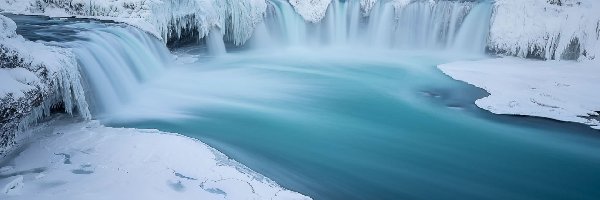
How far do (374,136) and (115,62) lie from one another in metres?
3.85

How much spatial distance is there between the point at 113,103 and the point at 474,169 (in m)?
4.51

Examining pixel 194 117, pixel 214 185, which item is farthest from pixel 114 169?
pixel 194 117

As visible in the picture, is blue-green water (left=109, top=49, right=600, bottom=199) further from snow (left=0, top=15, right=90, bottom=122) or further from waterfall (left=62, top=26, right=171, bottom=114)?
snow (left=0, top=15, right=90, bottom=122)

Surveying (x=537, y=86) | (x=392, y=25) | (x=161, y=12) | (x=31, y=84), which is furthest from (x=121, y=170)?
(x=392, y=25)

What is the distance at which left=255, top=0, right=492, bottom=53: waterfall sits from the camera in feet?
38.9

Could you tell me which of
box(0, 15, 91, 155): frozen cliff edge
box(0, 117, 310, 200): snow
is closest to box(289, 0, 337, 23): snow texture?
box(0, 15, 91, 155): frozen cliff edge

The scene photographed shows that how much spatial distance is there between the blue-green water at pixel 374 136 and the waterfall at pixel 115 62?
32 centimetres

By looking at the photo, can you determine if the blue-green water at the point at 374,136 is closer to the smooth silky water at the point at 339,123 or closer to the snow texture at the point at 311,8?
the smooth silky water at the point at 339,123

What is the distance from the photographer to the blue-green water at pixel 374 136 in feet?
14.8

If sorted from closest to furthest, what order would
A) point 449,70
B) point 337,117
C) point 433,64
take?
point 337,117 → point 449,70 → point 433,64

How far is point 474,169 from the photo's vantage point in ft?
16.0

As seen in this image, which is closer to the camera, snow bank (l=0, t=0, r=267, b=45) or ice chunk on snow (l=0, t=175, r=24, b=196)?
ice chunk on snow (l=0, t=175, r=24, b=196)

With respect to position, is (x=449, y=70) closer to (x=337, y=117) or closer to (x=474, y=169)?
(x=337, y=117)

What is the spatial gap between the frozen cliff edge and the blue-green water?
28.2 inches
